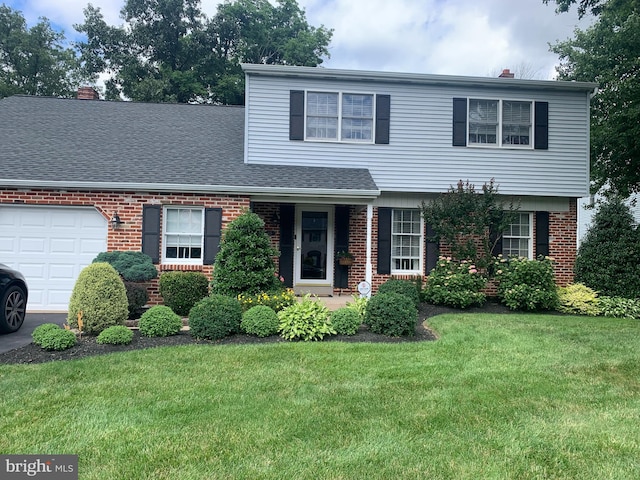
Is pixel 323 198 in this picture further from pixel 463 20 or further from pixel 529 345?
pixel 463 20

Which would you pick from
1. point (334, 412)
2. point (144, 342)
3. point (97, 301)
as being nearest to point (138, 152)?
point (97, 301)

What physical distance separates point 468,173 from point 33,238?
993 centimetres

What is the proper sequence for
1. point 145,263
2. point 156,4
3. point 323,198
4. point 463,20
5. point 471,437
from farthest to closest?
1. point 156,4
2. point 463,20
3. point 323,198
4. point 145,263
5. point 471,437

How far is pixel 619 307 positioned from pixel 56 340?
10.4 m

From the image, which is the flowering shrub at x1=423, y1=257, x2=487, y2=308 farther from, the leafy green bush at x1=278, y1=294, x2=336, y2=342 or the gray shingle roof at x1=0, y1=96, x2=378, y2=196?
the leafy green bush at x1=278, y1=294, x2=336, y2=342

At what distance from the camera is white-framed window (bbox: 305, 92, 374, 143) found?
10.5 metres

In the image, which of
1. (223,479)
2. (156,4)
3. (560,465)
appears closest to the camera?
(223,479)

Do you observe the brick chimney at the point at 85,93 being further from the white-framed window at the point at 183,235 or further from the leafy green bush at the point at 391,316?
the leafy green bush at the point at 391,316

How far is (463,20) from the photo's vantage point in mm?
13680

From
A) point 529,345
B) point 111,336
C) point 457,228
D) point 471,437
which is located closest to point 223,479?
point 471,437

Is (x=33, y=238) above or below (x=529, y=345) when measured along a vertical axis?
above

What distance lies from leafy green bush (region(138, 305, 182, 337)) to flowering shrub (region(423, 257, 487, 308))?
216 inches

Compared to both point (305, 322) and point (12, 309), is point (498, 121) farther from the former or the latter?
point (12, 309)

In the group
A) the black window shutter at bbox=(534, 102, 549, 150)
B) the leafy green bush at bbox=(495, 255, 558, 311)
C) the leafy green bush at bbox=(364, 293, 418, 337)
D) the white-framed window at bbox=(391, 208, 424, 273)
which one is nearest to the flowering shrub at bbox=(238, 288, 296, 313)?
the leafy green bush at bbox=(364, 293, 418, 337)
